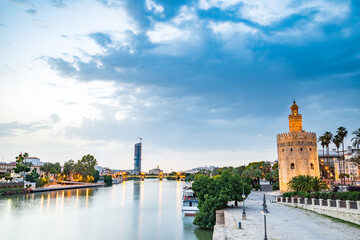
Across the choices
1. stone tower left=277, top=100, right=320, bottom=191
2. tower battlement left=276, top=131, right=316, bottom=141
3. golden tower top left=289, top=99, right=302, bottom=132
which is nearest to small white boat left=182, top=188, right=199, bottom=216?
stone tower left=277, top=100, right=320, bottom=191

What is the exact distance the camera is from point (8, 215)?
133 feet

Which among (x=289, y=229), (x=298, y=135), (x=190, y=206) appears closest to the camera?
(x=289, y=229)

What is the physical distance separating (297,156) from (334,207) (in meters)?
26.4

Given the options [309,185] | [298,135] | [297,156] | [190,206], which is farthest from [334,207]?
[298,135]

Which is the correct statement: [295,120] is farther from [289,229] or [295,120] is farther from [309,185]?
[289,229]

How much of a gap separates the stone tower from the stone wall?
1782 centimetres

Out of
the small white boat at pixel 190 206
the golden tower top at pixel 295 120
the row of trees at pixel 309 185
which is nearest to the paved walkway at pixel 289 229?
the row of trees at pixel 309 185

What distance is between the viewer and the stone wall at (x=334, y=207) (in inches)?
854

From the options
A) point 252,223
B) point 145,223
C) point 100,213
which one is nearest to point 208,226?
point 252,223

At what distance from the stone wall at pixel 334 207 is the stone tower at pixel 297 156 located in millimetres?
17819

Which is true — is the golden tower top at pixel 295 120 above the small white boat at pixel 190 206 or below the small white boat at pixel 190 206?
above

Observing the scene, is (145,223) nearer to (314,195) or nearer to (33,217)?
(33,217)

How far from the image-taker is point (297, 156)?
164ft

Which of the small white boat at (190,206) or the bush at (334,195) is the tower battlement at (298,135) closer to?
the bush at (334,195)
